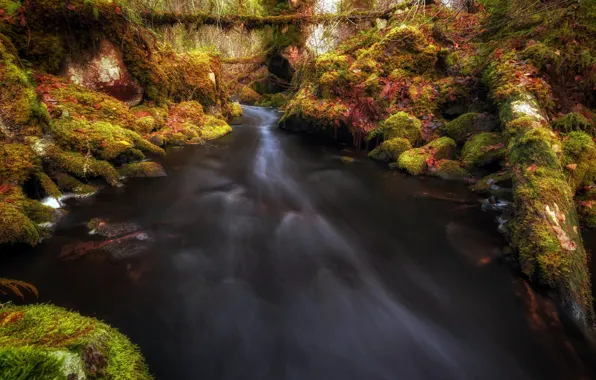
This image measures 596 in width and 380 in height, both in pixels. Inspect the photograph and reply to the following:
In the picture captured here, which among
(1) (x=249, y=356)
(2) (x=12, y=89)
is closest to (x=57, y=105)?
(2) (x=12, y=89)

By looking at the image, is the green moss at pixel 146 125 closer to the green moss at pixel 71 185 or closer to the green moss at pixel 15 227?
the green moss at pixel 71 185

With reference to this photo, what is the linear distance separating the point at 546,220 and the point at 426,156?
3.45 m

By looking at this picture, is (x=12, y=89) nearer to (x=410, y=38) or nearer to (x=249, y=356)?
(x=249, y=356)

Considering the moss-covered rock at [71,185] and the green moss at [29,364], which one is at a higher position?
the green moss at [29,364]

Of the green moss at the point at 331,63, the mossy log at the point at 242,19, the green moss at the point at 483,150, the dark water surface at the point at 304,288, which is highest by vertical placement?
the mossy log at the point at 242,19

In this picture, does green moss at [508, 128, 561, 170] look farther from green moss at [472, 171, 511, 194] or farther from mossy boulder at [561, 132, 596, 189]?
green moss at [472, 171, 511, 194]

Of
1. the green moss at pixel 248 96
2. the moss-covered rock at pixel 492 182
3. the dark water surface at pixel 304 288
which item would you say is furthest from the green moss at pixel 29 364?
the green moss at pixel 248 96

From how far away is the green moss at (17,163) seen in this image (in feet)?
12.1

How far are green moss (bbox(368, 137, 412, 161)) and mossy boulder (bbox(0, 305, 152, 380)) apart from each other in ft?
21.5

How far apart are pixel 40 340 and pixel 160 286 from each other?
61.4 inches

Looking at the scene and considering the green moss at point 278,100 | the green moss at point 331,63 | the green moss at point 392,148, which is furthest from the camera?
the green moss at point 278,100

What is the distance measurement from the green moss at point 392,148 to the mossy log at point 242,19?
6.10 meters

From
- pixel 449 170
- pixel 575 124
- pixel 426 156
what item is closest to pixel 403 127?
pixel 426 156

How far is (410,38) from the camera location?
859 cm
